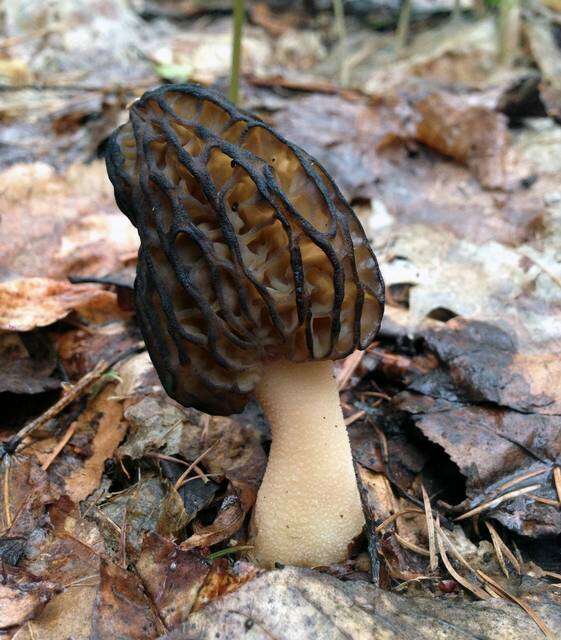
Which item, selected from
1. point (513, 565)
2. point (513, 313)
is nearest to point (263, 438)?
point (513, 565)

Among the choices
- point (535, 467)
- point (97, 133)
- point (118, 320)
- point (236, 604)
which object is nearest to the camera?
point (236, 604)

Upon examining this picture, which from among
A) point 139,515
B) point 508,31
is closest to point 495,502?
point 139,515

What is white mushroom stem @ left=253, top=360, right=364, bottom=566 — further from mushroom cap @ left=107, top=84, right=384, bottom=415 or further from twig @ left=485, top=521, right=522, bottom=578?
twig @ left=485, top=521, right=522, bottom=578

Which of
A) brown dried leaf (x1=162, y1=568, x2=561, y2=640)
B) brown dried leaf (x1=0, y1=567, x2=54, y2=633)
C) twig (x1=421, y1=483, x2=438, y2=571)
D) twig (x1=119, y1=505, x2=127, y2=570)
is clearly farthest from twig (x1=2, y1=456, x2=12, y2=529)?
twig (x1=421, y1=483, x2=438, y2=571)

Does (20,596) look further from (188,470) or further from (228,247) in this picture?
(228,247)

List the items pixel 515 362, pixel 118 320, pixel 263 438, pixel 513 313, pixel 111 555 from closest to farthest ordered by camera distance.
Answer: pixel 111 555 < pixel 263 438 < pixel 515 362 < pixel 513 313 < pixel 118 320

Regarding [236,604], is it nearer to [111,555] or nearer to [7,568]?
[111,555]

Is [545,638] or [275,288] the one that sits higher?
[275,288]

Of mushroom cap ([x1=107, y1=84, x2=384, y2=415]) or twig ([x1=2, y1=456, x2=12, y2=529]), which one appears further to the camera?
twig ([x1=2, y1=456, x2=12, y2=529])
